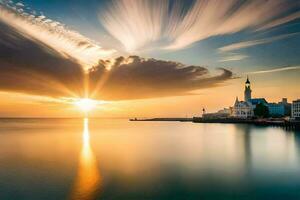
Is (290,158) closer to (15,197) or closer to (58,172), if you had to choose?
(58,172)

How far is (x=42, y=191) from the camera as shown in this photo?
20875mm

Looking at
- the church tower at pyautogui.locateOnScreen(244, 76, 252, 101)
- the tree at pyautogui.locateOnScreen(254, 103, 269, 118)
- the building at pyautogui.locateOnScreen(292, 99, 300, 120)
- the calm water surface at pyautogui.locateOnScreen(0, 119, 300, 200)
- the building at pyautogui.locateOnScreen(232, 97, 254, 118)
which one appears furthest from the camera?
the church tower at pyautogui.locateOnScreen(244, 76, 252, 101)

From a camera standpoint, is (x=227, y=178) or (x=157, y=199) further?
(x=227, y=178)

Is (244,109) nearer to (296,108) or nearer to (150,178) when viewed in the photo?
(296,108)

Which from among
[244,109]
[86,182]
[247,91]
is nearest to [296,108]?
[244,109]

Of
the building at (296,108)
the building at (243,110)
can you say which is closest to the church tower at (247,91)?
the building at (243,110)

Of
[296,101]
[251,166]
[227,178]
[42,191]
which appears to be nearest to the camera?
[42,191]

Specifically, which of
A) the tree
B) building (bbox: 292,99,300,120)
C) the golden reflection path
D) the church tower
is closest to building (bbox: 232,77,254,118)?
the church tower

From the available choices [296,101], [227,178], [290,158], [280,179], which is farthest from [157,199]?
[296,101]

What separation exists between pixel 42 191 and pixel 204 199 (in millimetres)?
13244

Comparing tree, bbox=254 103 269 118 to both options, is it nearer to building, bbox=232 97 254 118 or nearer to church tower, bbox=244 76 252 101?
building, bbox=232 97 254 118

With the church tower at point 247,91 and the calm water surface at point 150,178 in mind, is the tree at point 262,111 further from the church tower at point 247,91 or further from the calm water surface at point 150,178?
the calm water surface at point 150,178

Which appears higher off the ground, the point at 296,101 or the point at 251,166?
the point at 296,101

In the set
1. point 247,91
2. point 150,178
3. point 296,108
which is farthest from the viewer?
point 247,91
